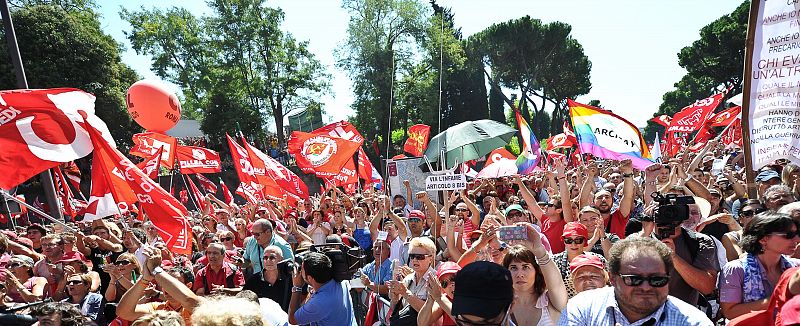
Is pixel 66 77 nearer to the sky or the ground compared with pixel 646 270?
nearer to the sky

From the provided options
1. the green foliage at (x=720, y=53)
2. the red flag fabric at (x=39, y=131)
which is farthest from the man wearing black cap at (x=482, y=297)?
the green foliage at (x=720, y=53)

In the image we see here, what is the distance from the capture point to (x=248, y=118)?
3569cm

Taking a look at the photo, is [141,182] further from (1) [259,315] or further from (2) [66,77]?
(2) [66,77]

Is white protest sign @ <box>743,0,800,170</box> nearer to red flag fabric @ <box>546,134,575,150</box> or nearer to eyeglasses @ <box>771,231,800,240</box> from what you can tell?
eyeglasses @ <box>771,231,800,240</box>

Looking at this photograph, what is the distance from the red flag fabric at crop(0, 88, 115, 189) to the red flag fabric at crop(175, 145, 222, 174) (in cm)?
634

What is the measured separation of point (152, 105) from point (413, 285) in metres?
6.91

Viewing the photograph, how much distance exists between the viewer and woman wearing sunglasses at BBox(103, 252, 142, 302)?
202 inches

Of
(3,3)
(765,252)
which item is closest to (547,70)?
(3,3)

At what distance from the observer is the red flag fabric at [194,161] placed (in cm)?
1396

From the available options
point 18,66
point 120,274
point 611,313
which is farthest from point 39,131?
point 611,313

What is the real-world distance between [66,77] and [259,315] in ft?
90.3

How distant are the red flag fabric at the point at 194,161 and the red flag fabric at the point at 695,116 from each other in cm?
1110

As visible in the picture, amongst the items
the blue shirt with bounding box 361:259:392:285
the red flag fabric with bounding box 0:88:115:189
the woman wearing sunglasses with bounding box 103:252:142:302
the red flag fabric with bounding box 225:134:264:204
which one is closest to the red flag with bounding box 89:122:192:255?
the red flag fabric with bounding box 0:88:115:189

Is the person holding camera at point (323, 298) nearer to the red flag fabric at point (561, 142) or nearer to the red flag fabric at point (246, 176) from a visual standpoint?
the red flag fabric at point (246, 176)
